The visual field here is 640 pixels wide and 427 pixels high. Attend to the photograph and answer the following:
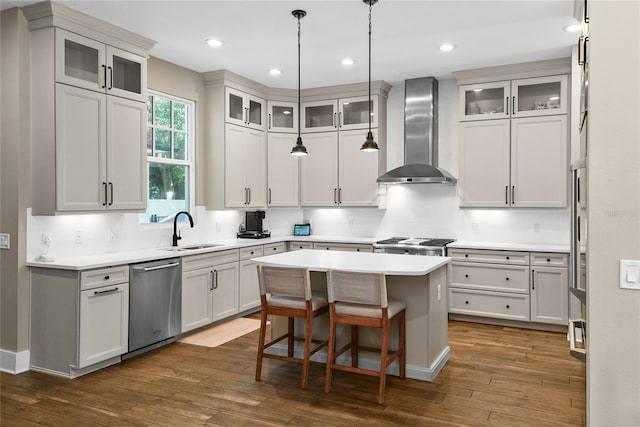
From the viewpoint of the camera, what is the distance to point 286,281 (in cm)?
355

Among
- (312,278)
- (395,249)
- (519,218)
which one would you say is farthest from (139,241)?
(519,218)

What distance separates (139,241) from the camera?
4906mm

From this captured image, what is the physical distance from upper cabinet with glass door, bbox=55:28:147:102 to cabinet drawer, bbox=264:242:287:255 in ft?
7.80

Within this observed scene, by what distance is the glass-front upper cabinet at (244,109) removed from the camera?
5734mm

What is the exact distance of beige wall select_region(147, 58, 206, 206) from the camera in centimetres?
505

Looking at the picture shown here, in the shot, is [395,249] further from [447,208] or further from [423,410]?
[423,410]

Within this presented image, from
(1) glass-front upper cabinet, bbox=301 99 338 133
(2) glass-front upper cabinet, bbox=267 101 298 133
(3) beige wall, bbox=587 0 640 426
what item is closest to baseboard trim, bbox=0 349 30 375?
(2) glass-front upper cabinet, bbox=267 101 298 133

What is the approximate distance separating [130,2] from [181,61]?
4.94 feet

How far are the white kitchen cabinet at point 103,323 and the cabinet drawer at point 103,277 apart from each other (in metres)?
0.04

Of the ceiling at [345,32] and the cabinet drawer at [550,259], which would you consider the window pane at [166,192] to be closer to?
the ceiling at [345,32]

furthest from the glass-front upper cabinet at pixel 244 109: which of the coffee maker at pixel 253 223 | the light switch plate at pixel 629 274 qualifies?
the light switch plate at pixel 629 274

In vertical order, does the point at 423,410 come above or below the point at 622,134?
below

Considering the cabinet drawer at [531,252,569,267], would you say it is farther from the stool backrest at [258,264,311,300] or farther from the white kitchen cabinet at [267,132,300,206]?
the white kitchen cabinet at [267,132,300,206]

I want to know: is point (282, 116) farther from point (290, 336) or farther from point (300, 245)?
point (290, 336)
